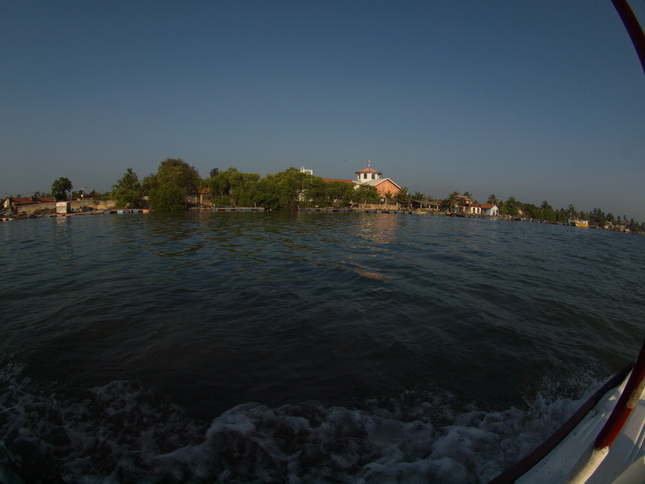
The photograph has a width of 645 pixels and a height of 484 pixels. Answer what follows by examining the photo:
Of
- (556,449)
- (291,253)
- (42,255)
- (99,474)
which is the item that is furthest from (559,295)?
(42,255)

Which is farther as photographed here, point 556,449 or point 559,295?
point 559,295

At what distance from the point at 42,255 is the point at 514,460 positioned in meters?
15.2

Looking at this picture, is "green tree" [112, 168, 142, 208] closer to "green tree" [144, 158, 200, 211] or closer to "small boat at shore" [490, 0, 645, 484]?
"green tree" [144, 158, 200, 211]

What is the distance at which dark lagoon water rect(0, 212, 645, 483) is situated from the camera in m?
2.28

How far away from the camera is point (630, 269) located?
12555 mm

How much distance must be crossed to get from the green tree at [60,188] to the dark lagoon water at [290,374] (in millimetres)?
71810

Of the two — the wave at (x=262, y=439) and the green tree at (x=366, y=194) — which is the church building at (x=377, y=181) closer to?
the green tree at (x=366, y=194)

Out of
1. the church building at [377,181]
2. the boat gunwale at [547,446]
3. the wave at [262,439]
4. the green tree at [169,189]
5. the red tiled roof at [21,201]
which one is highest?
the church building at [377,181]

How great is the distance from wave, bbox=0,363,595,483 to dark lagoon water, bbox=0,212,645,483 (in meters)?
0.01

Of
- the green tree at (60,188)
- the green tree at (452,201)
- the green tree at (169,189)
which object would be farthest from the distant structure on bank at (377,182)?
the green tree at (60,188)

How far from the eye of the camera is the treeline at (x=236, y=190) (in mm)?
51969

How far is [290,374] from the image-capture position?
336 cm

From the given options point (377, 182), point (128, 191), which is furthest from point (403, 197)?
point (128, 191)

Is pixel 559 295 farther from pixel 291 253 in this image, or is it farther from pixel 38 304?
pixel 38 304
